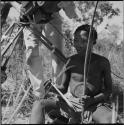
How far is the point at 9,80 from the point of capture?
2863mm

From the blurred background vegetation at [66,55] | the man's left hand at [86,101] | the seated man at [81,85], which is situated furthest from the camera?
the blurred background vegetation at [66,55]

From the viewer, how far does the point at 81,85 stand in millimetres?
1869

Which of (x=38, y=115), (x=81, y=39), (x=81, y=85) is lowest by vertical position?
(x=38, y=115)

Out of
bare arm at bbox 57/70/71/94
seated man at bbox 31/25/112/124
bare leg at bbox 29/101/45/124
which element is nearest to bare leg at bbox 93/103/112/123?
seated man at bbox 31/25/112/124

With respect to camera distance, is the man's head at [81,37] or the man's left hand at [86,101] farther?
the man's head at [81,37]

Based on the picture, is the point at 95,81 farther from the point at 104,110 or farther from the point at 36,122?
the point at 36,122

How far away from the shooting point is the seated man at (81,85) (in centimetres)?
165

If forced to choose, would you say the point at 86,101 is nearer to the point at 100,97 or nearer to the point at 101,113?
the point at 101,113

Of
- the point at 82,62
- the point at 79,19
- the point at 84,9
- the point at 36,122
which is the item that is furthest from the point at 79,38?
the point at 84,9

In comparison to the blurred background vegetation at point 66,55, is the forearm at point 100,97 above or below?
below

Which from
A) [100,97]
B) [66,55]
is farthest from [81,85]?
[66,55]

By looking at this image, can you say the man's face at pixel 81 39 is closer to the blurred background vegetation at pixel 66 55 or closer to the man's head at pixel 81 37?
the man's head at pixel 81 37

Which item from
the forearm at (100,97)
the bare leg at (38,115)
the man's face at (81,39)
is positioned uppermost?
the man's face at (81,39)

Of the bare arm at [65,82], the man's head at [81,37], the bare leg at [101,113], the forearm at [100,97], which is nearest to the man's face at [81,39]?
the man's head at [81,37]
